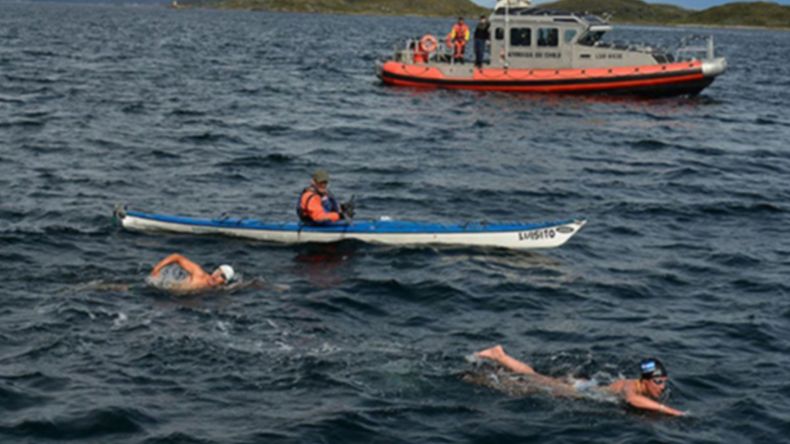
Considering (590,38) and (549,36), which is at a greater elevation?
(549,36)

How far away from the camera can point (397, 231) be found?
2044 cm

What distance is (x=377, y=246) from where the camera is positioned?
20.4m

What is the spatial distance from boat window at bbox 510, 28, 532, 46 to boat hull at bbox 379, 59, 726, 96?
A: 1128 millimetres

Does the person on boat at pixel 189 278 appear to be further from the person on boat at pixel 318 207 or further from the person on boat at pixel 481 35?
the person on boat at pixel 481 35

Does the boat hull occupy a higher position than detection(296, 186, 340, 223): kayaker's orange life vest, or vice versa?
the boat hull

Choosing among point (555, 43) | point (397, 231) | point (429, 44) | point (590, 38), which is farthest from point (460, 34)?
point (397, 231)

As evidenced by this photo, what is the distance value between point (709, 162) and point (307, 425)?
22622mm

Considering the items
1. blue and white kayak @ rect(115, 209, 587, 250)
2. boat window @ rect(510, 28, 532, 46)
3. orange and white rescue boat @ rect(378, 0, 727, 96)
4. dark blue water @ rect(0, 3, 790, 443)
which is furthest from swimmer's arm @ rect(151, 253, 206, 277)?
boat window @ rect(510, 28, 532, 46)

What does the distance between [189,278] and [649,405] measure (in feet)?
25.8

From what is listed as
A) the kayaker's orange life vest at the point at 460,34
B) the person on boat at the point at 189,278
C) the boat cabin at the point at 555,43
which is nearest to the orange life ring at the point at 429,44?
the kayaker's orange life vest at the point at 460,34

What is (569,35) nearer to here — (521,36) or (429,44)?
(521,36)

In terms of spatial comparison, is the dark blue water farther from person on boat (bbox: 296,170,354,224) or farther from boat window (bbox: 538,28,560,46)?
boat window (bbox: 538,28,560,46)

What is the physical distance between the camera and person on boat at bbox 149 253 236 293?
55.9 feet

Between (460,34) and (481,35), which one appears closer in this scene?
(481,35)
